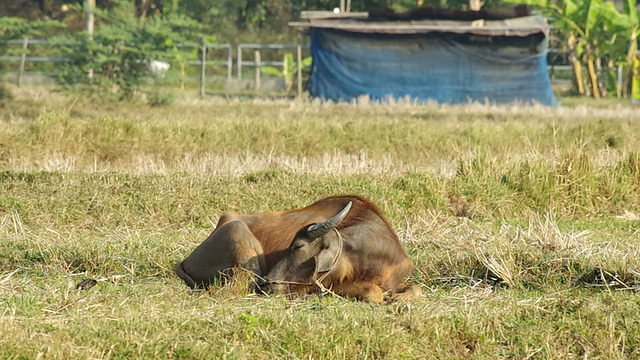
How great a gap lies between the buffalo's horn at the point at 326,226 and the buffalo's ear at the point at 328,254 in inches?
3.4

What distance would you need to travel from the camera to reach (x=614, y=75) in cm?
3634

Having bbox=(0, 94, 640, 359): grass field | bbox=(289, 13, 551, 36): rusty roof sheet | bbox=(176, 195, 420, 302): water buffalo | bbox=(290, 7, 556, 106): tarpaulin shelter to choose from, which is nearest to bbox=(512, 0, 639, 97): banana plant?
bbox=(289, 13, 551, 36): rusty roof sheet

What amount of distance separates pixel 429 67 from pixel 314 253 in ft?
76.6

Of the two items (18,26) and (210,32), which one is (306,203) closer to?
(18,26)

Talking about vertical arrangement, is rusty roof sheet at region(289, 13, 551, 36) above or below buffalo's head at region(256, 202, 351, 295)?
below

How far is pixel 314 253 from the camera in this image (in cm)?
737

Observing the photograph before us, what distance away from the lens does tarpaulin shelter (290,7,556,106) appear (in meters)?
29.8

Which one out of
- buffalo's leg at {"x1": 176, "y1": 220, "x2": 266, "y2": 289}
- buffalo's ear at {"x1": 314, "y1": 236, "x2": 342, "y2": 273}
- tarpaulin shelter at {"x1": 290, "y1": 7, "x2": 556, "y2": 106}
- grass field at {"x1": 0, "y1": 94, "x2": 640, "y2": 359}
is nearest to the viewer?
grass field at {"x1": 0, "y1": 94, "x2": 640, "y2": 359}

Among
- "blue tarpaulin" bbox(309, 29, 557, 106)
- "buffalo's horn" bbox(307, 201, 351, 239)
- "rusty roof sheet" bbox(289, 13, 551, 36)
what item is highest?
"buffalo's horn" bbox(307, 201, 351, 239)

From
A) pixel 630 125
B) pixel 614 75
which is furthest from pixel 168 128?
pixel 614 75

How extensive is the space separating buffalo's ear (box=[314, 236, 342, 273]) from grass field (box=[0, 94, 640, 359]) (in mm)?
217

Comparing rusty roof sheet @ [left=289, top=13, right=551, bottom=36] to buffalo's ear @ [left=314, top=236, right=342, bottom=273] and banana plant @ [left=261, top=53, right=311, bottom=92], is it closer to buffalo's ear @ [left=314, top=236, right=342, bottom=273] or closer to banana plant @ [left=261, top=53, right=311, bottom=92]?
banana plant @ [left=261, top=53, right=311, bottom=92]

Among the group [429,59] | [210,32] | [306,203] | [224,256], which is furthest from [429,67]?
[224,256]

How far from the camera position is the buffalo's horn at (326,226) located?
7.12m
